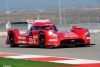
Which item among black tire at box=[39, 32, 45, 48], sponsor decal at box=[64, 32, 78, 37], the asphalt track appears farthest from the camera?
black tire at box=[39, 32, 45, 48]

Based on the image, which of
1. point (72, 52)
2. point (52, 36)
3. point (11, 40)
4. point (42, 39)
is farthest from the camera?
point (11, 40)

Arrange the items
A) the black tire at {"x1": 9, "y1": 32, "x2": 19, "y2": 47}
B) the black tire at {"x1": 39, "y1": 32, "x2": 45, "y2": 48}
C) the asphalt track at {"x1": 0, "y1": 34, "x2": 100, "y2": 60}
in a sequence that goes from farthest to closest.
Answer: the black tire at {"x1": 9, "y1": 32, "x2": 19, "y2": 47} < the black tire at {"x1": 39, "y1": 32, "x2": 45, "y2": 48} < the asphalt track at {"x1": 0, "y1": 34, "x2": 100, "y2": 60}

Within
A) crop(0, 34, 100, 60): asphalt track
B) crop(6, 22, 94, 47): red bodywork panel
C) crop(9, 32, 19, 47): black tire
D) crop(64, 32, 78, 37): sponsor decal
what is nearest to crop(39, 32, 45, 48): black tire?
crop(6, 22, 94, 47): red bodywork panel

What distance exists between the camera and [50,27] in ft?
61.6

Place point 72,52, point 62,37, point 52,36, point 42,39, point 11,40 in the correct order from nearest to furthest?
point 72,52, point 62,37, point 52,36, point 42,39, point 11,40

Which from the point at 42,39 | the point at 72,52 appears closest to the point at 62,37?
the point at 42,39

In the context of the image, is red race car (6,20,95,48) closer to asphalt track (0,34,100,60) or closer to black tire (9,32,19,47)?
asphalt track (0,34,100,60)

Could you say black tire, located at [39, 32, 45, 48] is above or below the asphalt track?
above

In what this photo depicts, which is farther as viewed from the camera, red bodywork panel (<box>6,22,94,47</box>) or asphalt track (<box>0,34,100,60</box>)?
red bodywork panel (<box>6,22,94,47</box>)

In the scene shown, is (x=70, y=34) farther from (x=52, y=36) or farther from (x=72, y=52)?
(x=72, y=52)

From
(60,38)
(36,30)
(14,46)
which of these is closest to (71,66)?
(60,38)

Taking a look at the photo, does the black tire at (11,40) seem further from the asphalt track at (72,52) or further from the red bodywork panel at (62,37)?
the asphalt track at (72,52)

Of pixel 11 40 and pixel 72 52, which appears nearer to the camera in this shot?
pixel 72 52

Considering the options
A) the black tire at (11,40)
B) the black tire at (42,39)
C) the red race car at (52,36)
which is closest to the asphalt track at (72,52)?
the red race car at (52,36)
